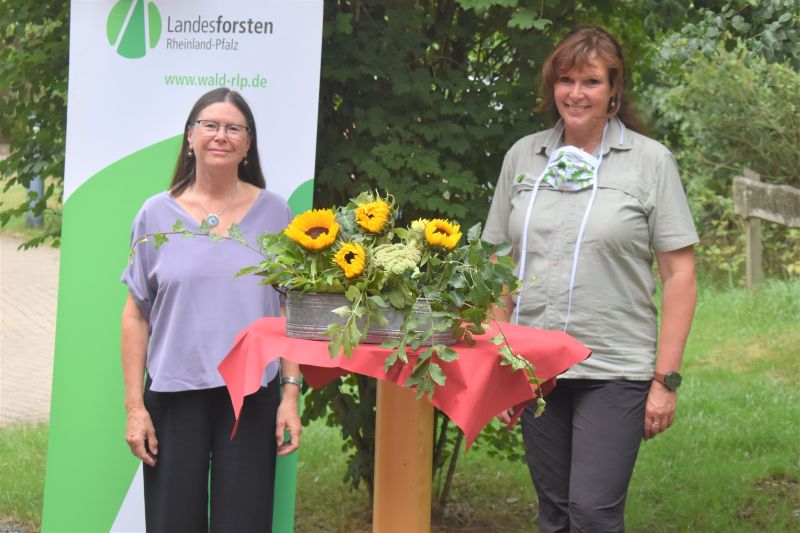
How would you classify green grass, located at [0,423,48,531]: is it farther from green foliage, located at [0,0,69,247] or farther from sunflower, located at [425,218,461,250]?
sunflower, located at [425,218,461,250]

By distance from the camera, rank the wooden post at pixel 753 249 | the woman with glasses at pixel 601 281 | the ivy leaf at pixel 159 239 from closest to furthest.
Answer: the ivy leaf at pixel 159 239 → the woman with glasses at pixel 601 281 → the wooden post at pixel 753 249

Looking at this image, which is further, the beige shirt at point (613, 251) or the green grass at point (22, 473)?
the green grass at point (22, 473)

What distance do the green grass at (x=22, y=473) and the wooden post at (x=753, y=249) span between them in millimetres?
6081

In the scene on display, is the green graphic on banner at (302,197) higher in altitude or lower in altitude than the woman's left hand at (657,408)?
higher

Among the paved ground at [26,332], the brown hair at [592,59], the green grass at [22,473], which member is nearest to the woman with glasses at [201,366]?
the brown hair at [592,59]

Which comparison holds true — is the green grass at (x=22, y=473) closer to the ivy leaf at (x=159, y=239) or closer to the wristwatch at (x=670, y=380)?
the ivy leaf at (x=159, y=239)

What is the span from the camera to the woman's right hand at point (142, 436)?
11.1 feet

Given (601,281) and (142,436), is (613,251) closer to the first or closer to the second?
(601,281)

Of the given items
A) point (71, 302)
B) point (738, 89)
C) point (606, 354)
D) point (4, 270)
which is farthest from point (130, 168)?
point (4, 270)

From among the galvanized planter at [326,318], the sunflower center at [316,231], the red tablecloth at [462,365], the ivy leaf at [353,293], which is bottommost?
the red tablecloth at [462,365]

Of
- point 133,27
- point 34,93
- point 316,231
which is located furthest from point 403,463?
point 34,93

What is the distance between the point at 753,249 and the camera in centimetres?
1012

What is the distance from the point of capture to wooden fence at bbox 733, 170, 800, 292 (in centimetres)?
870

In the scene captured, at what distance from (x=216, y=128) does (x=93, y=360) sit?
120 centimetres
